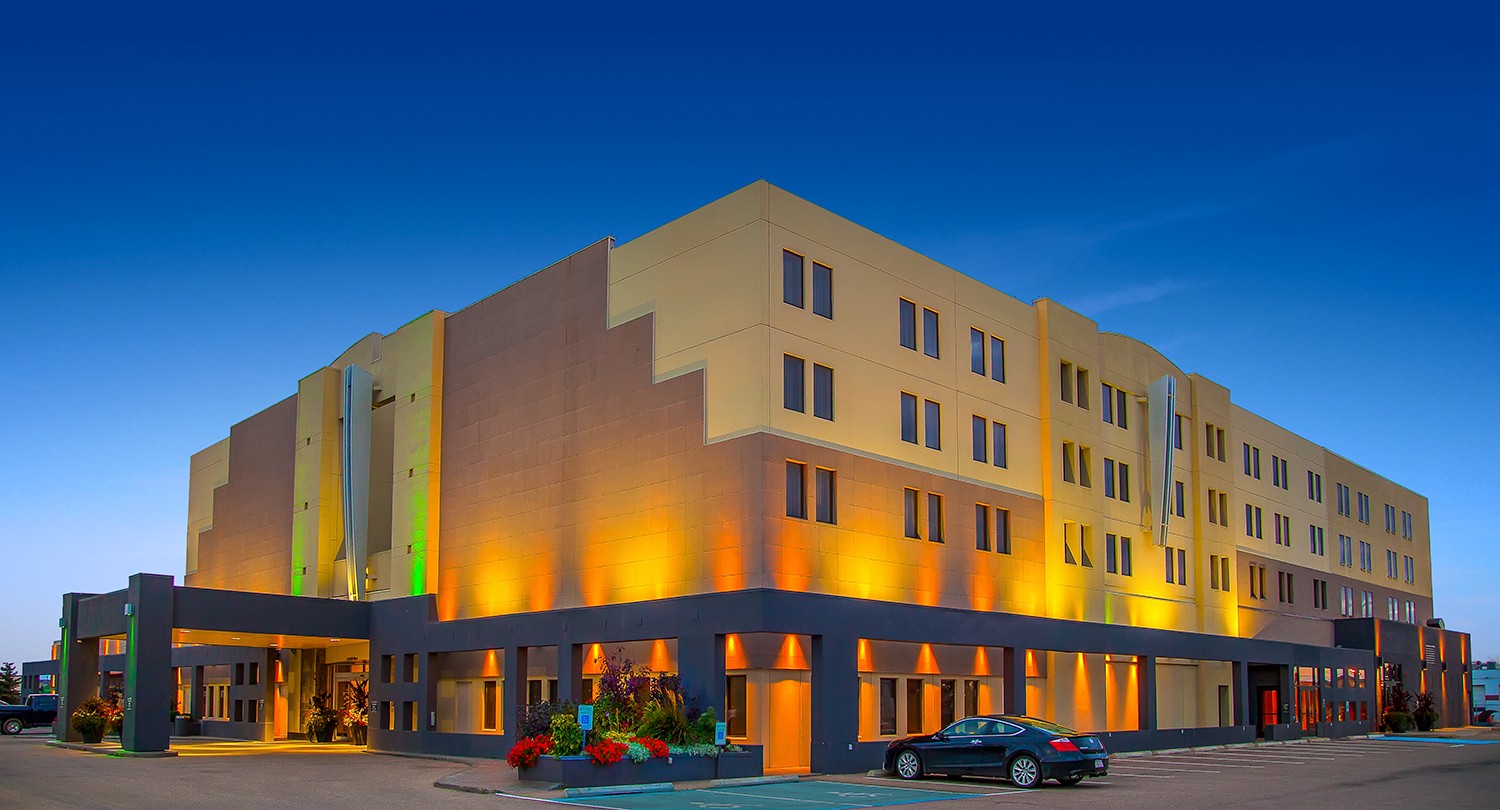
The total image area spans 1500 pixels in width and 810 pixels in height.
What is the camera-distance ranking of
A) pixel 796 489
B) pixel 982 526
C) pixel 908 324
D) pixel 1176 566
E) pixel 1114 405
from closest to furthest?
pixel 796 489, pixel 908 324, pixel 982 526, pixel 1114 405, pixel 1176 566

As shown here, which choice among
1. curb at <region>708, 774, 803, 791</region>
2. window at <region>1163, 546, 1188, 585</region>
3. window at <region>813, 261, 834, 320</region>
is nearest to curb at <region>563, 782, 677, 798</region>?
curb at <region>708, 774, 803, 791</region>

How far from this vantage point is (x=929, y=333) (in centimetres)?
4134

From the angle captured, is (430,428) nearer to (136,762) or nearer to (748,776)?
(136,762)

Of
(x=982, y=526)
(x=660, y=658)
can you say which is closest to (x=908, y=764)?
(x=660, y=658)

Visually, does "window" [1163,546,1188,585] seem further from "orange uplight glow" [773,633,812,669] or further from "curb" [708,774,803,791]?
"curb" [708,774,803,791]

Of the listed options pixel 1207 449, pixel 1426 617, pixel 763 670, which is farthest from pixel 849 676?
pixel 1426 617

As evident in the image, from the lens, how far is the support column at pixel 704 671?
32625 mm

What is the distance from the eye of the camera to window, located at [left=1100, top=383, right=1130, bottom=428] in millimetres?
49897

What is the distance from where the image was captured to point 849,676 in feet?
112

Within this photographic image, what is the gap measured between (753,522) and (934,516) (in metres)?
8.17

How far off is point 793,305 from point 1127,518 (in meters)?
20.4

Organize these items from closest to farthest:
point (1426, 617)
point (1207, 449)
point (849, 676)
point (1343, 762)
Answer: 1. point (849, 676)
2. point (1343, 762)
3. point (1207, 449)
4. point (1426, 617)

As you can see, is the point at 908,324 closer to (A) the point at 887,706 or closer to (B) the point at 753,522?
(B) the point at 753,522

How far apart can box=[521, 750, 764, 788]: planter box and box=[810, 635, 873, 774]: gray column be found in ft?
6.62
